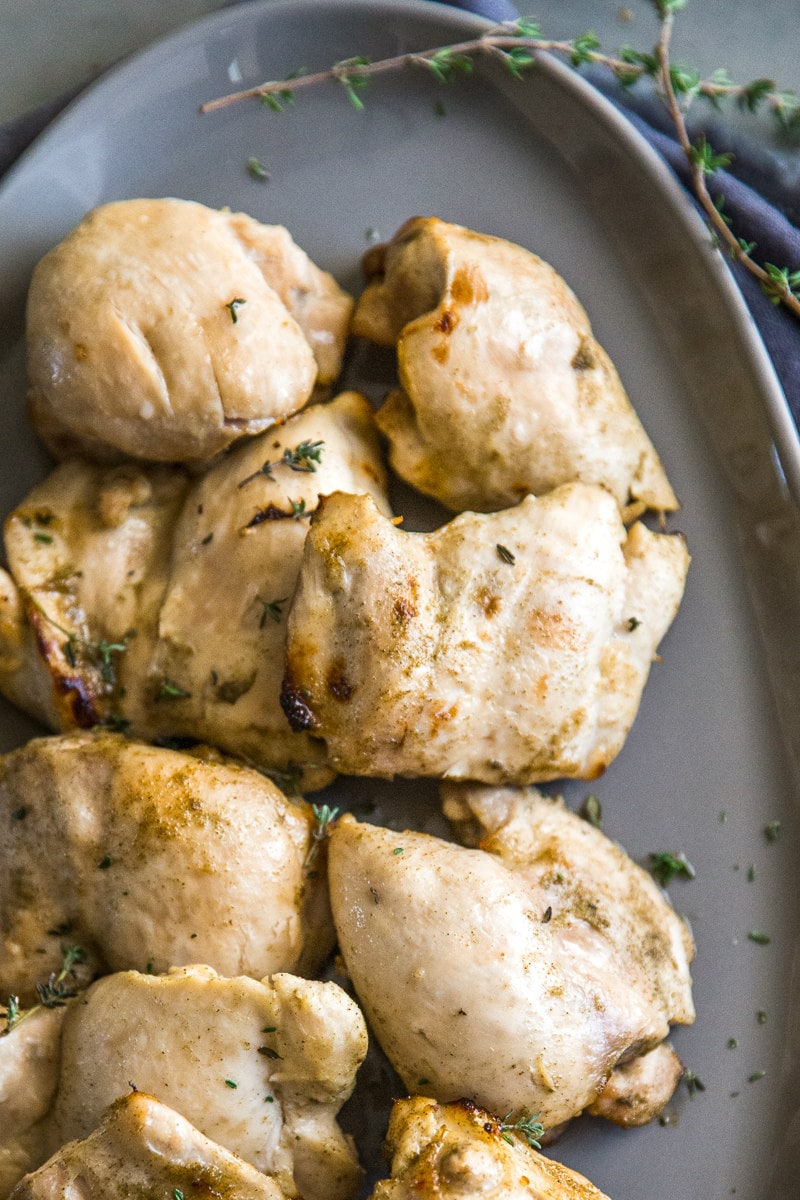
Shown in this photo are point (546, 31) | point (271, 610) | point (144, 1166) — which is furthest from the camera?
point (546, 31)

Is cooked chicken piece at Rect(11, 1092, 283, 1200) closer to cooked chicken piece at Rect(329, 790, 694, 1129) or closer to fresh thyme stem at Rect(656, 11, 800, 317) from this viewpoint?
cooked chicken piece at Rect(329, 790, 694, 1129)

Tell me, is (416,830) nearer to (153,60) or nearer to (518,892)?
(518,892)

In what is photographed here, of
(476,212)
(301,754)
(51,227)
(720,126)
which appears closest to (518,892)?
(301,754)

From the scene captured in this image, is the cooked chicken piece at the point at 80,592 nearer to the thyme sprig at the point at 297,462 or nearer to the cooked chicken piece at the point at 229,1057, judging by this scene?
the thyme sprig at the point at 297,462

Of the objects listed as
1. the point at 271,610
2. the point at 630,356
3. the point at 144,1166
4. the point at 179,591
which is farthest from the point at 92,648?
the point at 630,356

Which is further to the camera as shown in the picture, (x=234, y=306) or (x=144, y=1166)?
(x=234, y=306)

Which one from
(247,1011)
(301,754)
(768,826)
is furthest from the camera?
(768,826)

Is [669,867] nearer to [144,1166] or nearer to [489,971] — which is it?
[489,971]
